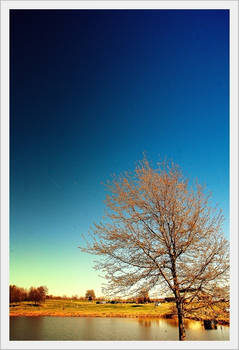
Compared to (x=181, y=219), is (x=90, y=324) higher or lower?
lower

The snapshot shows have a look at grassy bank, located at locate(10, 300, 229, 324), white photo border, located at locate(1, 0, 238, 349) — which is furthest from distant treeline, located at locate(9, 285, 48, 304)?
white photo border, located at locate(1, 0, 238, 349)

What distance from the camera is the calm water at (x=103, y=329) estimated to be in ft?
18.0

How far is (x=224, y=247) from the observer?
16.6 feet

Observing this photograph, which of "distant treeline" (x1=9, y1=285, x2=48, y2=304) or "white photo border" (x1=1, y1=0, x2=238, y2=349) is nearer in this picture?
"white photo border" (x1=1, y1=0, x2=238, y2=349)

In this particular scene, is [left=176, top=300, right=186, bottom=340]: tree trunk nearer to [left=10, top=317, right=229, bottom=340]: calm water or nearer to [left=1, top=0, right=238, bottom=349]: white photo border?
[left=1, top=0, right=238, bottom=349]: white photo border

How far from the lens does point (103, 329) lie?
8.00m

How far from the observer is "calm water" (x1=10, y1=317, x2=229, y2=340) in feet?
18.0
